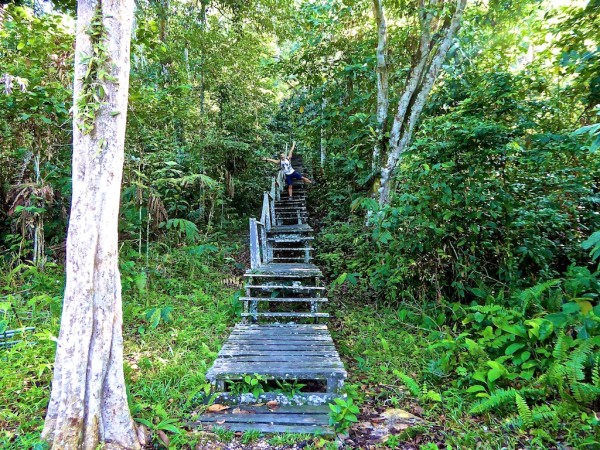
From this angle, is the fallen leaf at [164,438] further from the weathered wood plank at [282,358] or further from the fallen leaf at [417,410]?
the fallen leaf at [417,410]

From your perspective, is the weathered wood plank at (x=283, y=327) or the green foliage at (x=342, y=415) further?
the weathered wood plank at (x=283, y=327)

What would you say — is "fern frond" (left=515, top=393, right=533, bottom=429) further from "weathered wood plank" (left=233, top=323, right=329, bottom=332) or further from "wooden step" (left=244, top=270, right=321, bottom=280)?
"wooden step" (left=244, top=270, right=321, bottom=280)

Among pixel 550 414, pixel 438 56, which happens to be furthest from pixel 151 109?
pixel 550 414

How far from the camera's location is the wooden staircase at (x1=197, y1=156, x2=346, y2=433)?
323 centimetres

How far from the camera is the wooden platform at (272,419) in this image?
306 cm

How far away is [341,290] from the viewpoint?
6746 millimetres

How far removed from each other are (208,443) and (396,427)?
1.70 m

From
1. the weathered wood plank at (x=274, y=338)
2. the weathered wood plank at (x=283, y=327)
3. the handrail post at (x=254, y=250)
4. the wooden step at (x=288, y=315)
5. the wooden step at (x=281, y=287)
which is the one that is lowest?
the weathered wood plank at (x=274, y=338)

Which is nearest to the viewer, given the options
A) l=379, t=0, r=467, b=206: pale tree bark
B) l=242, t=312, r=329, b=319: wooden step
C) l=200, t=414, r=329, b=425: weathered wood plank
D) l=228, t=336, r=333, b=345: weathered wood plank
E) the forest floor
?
the forest floor

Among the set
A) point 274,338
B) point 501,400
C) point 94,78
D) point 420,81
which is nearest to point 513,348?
point 501,400

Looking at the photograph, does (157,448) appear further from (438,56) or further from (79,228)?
(438,56)

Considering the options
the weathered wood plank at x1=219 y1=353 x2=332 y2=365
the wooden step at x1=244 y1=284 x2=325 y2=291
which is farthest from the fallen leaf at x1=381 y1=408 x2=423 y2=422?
the wooden step at x1=244 y1=284 x2=325 y2=291

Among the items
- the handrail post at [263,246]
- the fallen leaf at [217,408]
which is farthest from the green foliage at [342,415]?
the handrail post at [263,246]

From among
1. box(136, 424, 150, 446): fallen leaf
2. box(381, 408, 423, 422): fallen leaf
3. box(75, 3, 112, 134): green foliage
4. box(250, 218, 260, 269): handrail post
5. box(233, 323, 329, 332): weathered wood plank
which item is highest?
box(75, 3, 112, 134): green foliage
